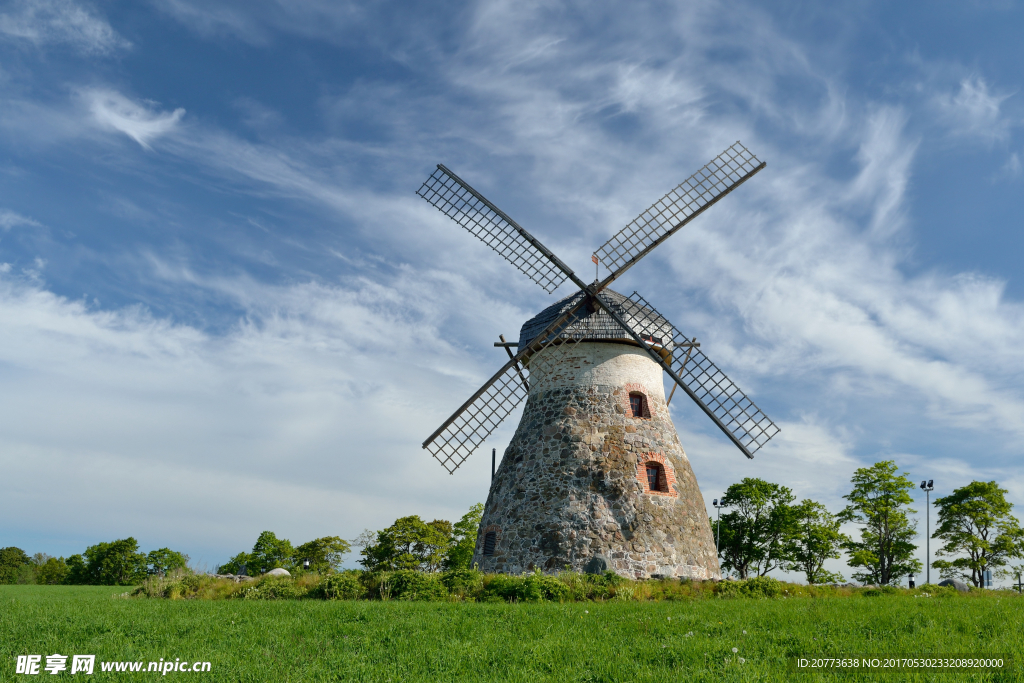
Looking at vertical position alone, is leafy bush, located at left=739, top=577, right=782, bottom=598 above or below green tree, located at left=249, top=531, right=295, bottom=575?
above

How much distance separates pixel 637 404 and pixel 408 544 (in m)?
22.1

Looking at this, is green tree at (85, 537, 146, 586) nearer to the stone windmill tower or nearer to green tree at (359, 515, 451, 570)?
green tree at (359, 515, 451, 570)

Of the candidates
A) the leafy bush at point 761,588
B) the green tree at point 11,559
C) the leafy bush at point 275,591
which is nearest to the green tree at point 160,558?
the green tree at point 11,559

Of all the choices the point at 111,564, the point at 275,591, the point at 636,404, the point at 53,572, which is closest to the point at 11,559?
the point at 53,572

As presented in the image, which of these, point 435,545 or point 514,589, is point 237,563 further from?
point 514,589

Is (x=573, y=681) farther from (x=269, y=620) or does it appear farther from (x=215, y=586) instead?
(x=215, y=586)

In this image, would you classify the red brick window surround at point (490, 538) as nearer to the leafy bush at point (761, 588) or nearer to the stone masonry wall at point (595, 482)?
the stone masonry wall at point (595, 482)

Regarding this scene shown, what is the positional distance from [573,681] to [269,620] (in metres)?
5.81

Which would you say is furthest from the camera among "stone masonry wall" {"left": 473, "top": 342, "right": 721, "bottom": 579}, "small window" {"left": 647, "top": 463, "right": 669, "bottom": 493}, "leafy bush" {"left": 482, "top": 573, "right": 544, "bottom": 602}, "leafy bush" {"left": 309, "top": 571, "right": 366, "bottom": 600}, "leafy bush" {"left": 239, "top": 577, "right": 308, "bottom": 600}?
"small window" {"left": 647, "top": 463, "right": 669, "bottom": 493}

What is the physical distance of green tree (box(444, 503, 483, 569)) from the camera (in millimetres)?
35156

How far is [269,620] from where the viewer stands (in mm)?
10312

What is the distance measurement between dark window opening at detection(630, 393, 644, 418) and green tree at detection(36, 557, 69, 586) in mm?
43823

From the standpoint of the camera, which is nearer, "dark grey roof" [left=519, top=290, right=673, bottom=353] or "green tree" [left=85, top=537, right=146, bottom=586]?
"dark grey roof" [left=519, top=290, right=673, bottom=353]

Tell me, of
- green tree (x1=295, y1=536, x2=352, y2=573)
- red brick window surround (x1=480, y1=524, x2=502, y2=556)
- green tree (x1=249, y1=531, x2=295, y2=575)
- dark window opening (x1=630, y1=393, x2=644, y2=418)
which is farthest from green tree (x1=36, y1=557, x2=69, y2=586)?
dark window opening (x1=630, y1=393, x2=644, y2=418)
